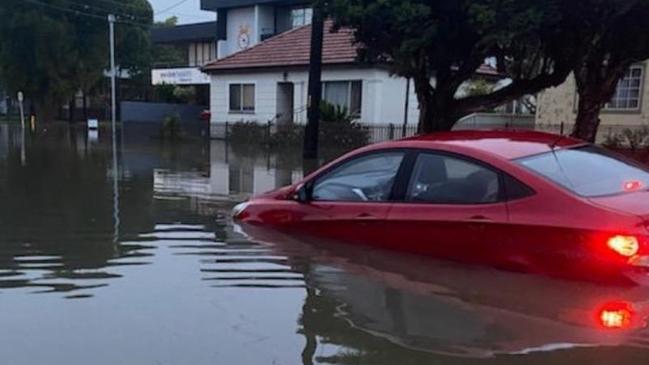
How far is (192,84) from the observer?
44844 millimetres

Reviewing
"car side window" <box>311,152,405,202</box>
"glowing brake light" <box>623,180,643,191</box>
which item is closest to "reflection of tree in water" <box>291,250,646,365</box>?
"car side window" <box>311,152,405,202</box>

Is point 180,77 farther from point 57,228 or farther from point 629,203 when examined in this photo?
point 629,203

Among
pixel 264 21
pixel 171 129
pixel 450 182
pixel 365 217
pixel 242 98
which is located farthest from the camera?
pixel 264 21

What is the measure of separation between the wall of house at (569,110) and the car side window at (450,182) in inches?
757

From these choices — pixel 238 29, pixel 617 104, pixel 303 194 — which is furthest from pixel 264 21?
pixel 303 194

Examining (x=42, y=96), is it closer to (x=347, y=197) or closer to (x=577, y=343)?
(x=347, y=197)

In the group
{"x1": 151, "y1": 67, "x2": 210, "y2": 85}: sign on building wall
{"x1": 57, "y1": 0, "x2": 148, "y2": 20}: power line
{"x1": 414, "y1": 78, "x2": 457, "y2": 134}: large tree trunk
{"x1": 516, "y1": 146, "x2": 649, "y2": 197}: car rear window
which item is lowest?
{"x1": 516, "y1": 146, "x2": 649, "y2": 197}: car rear window

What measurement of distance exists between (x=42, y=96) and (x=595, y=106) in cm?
4144

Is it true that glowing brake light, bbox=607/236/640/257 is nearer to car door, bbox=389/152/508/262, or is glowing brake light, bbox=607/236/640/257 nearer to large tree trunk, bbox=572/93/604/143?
car door, bbox=389/152/508/262

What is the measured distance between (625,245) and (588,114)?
950cm

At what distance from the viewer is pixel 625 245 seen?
472 centimetres

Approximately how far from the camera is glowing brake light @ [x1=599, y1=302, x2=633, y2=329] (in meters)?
4.62

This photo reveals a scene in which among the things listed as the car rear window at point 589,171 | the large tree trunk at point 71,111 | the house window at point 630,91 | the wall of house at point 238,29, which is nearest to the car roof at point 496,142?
the car rear window at point 589,171

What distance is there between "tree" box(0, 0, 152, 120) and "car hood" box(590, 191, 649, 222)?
43660 mm
